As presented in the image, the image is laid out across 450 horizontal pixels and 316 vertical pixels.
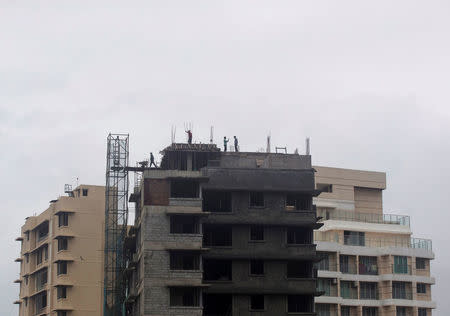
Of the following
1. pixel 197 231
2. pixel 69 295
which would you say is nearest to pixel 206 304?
pixel 197 231

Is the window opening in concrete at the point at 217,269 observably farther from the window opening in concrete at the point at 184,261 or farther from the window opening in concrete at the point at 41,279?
the window opening in concrete at the point at 41,279

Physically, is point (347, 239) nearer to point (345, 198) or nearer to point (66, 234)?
point (345, 198)

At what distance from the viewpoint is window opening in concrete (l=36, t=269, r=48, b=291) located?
143 metres

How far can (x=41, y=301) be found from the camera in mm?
144500

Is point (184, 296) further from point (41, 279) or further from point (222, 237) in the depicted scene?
point (41, 279)

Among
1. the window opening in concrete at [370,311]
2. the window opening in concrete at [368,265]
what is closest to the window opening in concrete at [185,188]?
the window opening in concrete at [368,265]

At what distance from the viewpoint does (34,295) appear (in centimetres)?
14675

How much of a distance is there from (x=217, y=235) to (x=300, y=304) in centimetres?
1100

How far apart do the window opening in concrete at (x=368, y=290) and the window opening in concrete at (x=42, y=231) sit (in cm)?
4525

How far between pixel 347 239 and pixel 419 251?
10.6m

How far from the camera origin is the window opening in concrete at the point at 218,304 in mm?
101812

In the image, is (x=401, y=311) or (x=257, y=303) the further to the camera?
(x=401, y=311)

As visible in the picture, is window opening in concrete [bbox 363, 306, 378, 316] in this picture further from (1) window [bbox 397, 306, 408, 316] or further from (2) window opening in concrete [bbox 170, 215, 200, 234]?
(2) window opening in concrete [bbox 170, 215, 200, 234]

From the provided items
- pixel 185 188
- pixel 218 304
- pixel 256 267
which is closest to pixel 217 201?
pixel 185 188
